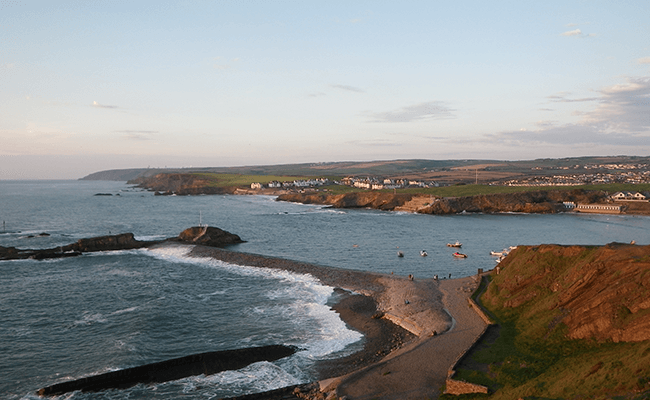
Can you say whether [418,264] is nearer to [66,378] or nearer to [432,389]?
[432,389]

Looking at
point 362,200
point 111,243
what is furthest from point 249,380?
point 362,200

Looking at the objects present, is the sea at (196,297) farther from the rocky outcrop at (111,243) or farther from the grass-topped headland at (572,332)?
the grass-topped headland at (572,332)

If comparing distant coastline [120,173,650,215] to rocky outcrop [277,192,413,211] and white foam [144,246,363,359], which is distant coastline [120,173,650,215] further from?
white foam [144,246,363,359]

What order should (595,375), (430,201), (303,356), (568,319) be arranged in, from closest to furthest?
1. (595,375)
2. (568,319)
3. (303,356)
4. (430,201)

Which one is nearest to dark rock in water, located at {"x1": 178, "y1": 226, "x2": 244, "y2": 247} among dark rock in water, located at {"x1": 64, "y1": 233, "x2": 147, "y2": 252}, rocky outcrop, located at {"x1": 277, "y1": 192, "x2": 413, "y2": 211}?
dark rock in water, located at {"x1": 64, "y1": 233, "x2": 147, "y2": 252}

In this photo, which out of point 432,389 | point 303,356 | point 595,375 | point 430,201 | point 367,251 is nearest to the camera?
point 595,375

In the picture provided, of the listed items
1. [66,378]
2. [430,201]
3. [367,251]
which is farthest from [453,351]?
[430,201]
